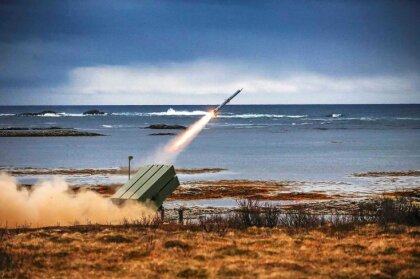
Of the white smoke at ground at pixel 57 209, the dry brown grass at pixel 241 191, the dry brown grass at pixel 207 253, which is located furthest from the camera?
the dry brown grass at pixel 241 191

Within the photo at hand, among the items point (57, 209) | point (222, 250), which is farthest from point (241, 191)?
point (222, 250)

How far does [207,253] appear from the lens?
1444 centimetres

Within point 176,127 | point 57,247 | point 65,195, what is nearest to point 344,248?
point 57,247

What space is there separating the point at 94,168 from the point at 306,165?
16.7 m

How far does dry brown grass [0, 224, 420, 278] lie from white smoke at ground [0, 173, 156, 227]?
377 cm

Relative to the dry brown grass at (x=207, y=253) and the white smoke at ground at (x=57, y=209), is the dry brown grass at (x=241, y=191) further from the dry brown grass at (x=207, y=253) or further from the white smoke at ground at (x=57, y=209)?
the dry brown grass at (x=207, y=253)

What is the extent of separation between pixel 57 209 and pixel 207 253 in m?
11.4

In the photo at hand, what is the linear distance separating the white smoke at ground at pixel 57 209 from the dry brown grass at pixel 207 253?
148 inches

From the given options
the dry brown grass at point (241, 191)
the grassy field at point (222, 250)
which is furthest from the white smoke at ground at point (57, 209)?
the dry brown grass at point (241, 191)

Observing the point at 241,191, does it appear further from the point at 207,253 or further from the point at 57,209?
the point at 207,253

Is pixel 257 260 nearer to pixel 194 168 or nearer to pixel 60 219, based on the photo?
pixel 60 219

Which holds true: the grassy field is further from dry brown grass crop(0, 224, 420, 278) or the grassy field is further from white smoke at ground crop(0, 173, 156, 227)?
white smoke at ground crop(0, 173, 156, 227)

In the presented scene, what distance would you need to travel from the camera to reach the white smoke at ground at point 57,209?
72.2ft

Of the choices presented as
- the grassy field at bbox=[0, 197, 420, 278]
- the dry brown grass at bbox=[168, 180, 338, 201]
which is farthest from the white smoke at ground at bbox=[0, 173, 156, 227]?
the dry brown grass at bbox=[168, 180, 338, 201]
